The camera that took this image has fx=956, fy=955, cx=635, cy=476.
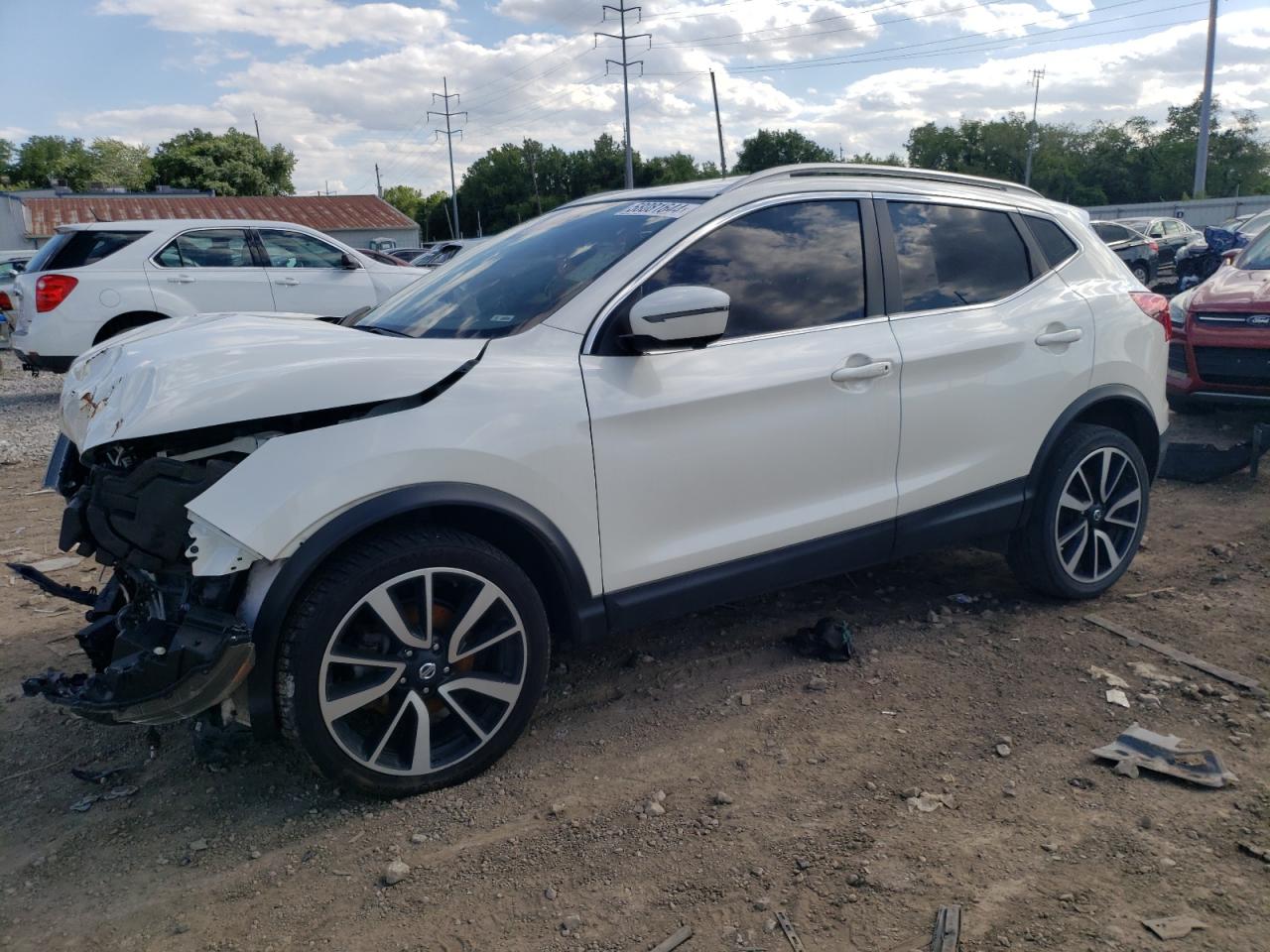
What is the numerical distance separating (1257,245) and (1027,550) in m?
A: 5.51

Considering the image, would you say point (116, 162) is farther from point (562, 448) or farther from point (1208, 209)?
point (562, 448)

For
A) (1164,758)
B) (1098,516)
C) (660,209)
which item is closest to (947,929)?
(1164,758)

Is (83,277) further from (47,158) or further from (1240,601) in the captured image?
(47,158)

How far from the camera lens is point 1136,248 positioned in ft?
66.7

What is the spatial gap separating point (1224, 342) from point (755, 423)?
5280 millimetres

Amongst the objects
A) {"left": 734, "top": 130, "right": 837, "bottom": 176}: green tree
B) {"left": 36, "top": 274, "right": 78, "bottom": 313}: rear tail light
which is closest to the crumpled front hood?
{"left": 36, "top": 274, "right": 78, "bottom": 313}: rear tail light

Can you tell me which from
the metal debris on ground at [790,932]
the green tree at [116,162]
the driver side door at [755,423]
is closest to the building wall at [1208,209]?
the driver side door at [755,423]

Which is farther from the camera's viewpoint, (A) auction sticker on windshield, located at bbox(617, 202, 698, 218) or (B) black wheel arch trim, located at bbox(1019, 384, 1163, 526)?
(B) black wheel arch trim, located at bbox(1019, 384, 1163, 526)

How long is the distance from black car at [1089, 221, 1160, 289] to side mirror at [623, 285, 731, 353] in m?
19.8

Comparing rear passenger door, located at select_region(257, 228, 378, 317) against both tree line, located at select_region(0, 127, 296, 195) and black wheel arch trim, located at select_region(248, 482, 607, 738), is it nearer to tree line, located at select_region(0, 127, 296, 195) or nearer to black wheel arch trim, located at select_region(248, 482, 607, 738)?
black wheel arch trim, located at select_region(248, 482, 607, 738)

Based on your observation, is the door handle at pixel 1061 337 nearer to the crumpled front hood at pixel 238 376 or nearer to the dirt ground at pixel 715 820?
the dirt ground at pixel 715 820

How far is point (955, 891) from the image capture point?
2.46 m

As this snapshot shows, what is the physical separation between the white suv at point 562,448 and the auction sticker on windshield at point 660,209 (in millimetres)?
16

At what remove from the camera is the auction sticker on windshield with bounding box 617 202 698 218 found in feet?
11.2
